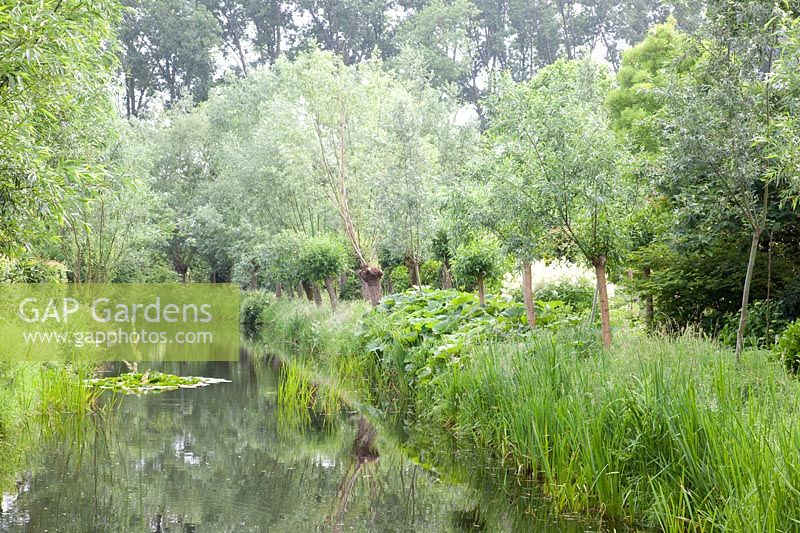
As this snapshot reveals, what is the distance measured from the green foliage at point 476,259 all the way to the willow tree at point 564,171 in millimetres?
4235

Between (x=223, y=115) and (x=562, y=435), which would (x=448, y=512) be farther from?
(x=223, y=115)

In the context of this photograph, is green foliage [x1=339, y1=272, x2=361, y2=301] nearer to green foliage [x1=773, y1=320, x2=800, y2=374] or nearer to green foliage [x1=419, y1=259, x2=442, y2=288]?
green foliage [x1=419, y1=259, x2=442, y2=288]

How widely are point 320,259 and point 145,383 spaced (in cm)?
850

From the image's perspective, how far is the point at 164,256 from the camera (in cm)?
3375

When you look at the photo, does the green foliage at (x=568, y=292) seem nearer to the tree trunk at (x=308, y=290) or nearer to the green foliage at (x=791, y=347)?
the green foliage at (x=791, y=347)

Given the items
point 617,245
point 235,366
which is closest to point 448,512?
point 617,245

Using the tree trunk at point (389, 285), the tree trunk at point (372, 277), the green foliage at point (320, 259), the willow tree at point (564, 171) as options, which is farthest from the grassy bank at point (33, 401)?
the tree trunk at point (389, 285)

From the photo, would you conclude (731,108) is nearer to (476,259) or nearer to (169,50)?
(476,259)

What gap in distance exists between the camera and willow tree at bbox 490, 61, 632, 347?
364 inches

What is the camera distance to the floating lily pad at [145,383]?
1362 cm

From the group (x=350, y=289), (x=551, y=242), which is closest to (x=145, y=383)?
(x=551, y=242)

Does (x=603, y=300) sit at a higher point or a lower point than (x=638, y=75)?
lower

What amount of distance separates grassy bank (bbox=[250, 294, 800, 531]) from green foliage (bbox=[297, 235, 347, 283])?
405 inches

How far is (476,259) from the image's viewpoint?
1438 cm
